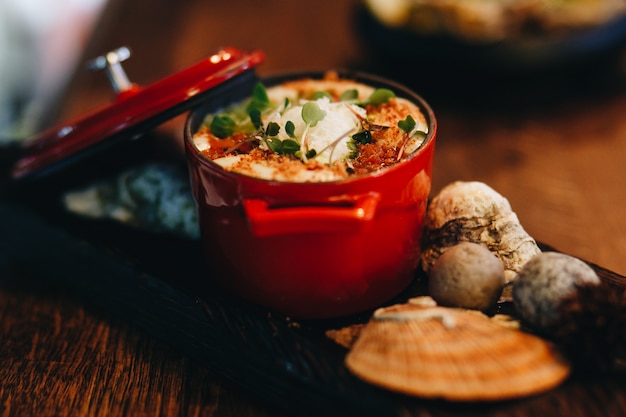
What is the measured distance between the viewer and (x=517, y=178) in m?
1.71

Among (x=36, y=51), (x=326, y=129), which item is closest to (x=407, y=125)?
(x=326, y=129)

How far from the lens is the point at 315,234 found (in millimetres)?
917

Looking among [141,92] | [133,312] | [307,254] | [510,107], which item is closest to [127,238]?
[133,312]

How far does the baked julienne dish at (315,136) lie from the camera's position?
95 centimetres

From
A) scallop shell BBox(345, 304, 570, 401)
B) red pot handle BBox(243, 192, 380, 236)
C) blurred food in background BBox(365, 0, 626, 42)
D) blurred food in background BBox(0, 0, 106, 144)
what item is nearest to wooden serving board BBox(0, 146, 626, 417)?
scallop shell BBox(345, 304, 570, 401)

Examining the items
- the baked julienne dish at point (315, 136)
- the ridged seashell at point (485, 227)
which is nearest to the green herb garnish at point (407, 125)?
the baked julienne dish at point (315, 136)

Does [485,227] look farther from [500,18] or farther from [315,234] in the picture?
[500,18]

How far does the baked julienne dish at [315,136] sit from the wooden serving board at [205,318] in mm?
242

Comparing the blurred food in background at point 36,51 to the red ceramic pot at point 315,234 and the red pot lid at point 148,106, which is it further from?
the red ceramic pot at point 315,234

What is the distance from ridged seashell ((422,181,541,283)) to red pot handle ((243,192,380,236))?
24cm

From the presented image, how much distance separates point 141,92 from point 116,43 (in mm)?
1770

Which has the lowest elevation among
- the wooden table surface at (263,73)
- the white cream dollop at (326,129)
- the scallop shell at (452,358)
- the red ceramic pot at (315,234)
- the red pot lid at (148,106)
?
the wooden table surface at (263,73)

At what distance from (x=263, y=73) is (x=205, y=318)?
135 centimetres

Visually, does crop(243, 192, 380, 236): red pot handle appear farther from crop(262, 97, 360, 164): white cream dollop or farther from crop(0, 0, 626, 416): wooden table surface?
crop(0, 0, 626, 416): wooden table surface
